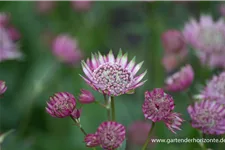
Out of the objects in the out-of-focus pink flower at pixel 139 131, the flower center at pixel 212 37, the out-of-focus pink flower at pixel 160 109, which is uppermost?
the out-of-focus pink flower at pixel 160 109

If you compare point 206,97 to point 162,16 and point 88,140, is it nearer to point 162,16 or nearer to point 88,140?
point 88,140

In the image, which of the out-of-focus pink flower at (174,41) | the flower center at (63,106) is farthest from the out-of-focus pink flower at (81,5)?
the flower center at (63,106)

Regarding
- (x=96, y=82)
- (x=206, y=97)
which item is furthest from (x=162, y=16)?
(x=96, y=82)

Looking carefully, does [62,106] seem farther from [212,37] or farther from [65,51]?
[65,51]

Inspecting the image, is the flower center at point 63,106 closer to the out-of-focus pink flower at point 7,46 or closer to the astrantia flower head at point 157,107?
the astrantia flower head at point 157,107

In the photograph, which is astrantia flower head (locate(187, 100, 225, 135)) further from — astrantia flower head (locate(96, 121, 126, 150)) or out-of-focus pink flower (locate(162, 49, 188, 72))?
out-of-focus pink flower (locate(162, 49, 188, 72))

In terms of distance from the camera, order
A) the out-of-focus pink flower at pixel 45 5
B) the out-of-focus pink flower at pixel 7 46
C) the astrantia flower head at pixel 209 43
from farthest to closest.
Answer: the out-of-focus pink flower at pixel 45 5, the out-of-focus pink flower at pixel 7 46, the astrantia flower head at pixel 209 43
